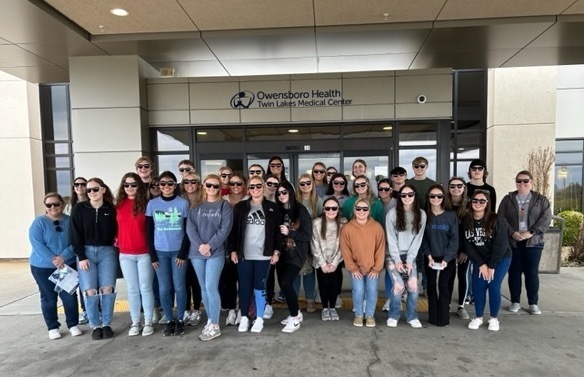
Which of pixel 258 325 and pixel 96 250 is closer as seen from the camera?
pixel 96 250

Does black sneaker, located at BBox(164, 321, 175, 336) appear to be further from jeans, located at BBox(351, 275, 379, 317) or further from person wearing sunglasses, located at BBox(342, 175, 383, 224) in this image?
person wearing sunglasses, located at BBox(342, 175, 383, 224)

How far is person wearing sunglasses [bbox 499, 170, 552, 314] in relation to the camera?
4.68m

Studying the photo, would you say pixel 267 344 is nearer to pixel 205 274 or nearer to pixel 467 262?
pixel 205 274

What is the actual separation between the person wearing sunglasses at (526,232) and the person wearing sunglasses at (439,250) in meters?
0.99

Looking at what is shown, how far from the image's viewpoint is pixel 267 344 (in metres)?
3.97

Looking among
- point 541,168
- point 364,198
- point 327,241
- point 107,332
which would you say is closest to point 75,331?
point 107,332

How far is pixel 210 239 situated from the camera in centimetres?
410

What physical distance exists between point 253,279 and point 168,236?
1120mm

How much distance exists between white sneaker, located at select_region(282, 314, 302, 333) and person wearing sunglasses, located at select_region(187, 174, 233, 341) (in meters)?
0.82

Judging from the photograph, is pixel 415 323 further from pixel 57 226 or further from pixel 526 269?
pixel 57 226

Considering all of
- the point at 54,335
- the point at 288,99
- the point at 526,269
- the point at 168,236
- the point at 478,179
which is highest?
the point at 288,99

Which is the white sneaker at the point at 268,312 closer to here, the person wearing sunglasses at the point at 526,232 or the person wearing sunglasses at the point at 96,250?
the person wearing sunglasses at the point at 96,250

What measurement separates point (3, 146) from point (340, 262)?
32.6 ft

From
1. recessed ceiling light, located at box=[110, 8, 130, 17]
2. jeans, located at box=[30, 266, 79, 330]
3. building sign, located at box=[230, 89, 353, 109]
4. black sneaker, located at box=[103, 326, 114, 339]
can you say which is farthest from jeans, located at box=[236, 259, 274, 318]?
building sign, located at box=[230, 89, 353, 109]
